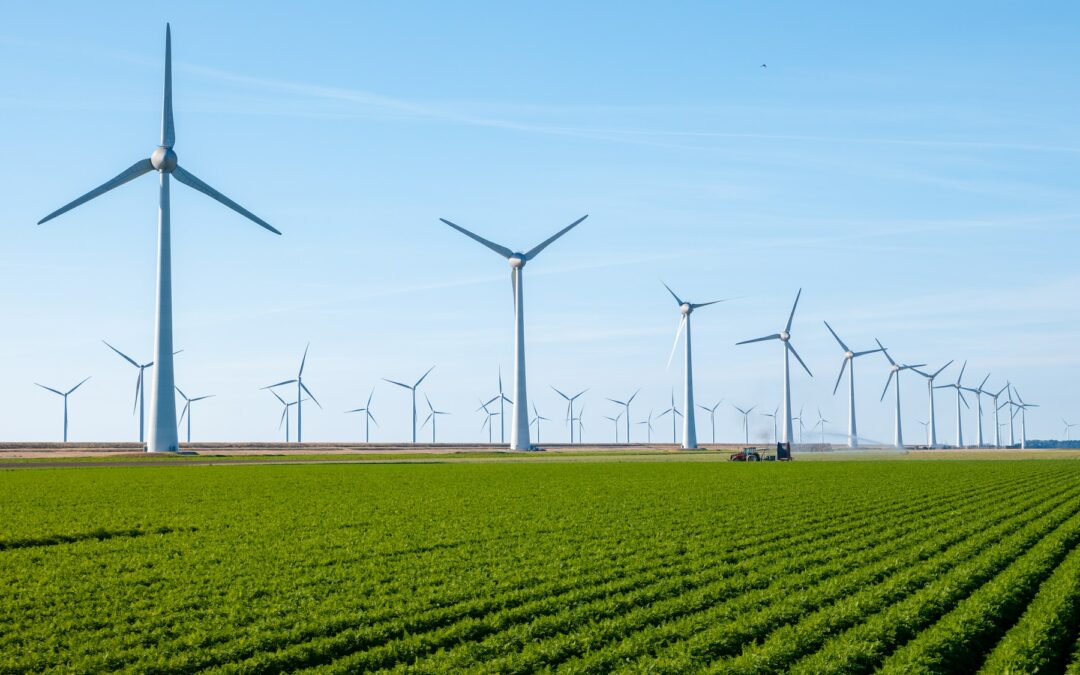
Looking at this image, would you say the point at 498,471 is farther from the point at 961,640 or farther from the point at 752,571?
the point at 961,640

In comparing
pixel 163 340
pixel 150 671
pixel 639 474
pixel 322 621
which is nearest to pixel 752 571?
pixel 322 621

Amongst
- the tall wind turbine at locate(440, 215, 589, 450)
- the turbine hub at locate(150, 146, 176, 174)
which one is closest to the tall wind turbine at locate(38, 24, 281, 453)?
the turbine hub at locate(150, 146, 176, 174)

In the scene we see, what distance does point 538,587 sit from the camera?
2041cm

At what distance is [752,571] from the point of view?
74.8 ft

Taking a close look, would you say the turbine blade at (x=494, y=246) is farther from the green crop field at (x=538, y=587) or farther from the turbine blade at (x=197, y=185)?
the green crop field at (x=538, y=587)

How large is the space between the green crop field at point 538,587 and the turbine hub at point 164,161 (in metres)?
62.0

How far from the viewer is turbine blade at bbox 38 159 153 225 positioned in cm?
8906

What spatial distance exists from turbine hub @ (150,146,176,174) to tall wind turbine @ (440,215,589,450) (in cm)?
3397

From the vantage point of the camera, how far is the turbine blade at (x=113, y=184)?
8906 cm

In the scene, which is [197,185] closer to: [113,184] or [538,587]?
[113,184]

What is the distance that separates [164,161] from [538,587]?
8811 centimetres

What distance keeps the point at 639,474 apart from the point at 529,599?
173ft

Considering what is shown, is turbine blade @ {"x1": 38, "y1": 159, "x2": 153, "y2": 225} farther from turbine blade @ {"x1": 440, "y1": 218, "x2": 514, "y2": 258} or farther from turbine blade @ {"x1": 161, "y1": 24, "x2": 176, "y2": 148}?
turbine blade @ {"x1": 440, "y1": 218, "x2": 514, "y2": 258}

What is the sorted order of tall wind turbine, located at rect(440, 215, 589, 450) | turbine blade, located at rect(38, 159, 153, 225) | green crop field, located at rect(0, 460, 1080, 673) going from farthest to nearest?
tall wind turbine, located at rect(440, 215, 589, 450)
turbine blade, located at rect(38, 159, 153, 225)
green crop field, located at rect(0, 460, 1080, 673)
